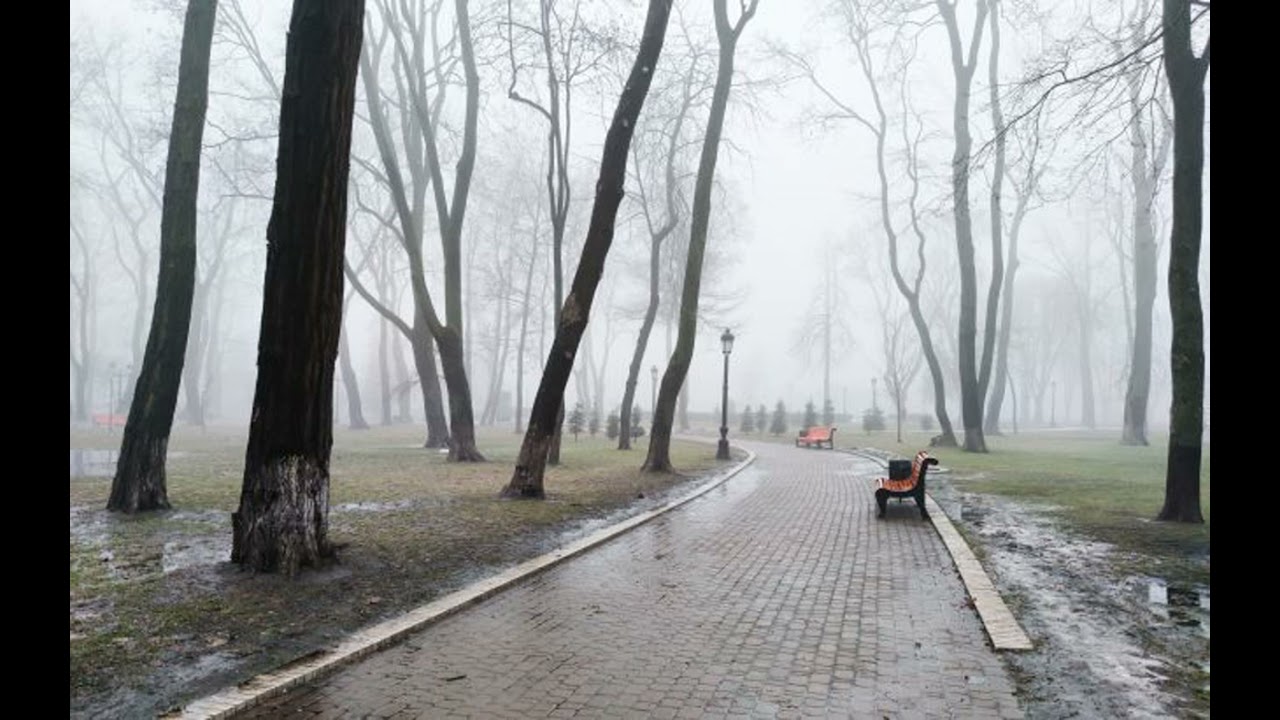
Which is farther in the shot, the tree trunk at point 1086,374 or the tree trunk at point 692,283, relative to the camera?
the tree trunk at point 1086,374

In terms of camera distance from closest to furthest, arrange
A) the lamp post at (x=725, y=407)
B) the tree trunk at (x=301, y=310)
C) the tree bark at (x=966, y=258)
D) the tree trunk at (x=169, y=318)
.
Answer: the tree trunk at (x=301, y=310), the tree trunk at (x=169, y=318), the lamp post at (x=725, y=407), the tree bark at (x=966, y=258)

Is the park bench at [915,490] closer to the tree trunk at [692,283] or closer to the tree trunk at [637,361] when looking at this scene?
the tree trunk at [692,283]

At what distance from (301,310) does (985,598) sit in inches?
243

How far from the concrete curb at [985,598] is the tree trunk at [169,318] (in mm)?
9500

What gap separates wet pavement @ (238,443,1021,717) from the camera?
448cm

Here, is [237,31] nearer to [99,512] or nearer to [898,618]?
[99,512]

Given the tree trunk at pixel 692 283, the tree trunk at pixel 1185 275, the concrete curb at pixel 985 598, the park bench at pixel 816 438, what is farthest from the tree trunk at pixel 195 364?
the tree trunk at pixel 1185 275

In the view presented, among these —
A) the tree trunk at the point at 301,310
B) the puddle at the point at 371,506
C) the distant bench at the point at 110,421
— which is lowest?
the distant bench at the point at 110,421

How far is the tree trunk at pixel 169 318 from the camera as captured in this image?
10.3 m

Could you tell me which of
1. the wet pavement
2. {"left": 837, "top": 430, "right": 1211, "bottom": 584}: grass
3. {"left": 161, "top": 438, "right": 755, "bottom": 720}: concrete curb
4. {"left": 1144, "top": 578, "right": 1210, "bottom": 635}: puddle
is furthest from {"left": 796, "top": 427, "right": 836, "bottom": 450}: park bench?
{"left": 1144, "top": 578, "right": 1210, "bottom": 635}: puddle

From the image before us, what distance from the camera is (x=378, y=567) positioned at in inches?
296
